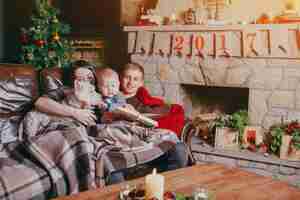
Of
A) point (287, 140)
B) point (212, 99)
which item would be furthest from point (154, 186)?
point (212, 99)

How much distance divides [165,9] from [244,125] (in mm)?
1322

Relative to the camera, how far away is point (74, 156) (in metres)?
2.34

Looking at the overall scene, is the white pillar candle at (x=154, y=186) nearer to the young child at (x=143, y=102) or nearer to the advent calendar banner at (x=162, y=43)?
the young child at (x=143, y=102)

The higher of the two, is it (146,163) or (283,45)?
(283,45)

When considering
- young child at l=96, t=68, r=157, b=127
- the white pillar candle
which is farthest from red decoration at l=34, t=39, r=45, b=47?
the white pillar candle

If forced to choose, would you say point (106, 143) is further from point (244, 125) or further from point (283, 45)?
point (283, 45)

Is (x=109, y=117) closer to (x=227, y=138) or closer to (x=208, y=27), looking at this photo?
(x=227, y=138)

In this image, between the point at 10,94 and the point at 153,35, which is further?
the point at 153,35

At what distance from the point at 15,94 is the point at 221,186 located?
59.5 inches

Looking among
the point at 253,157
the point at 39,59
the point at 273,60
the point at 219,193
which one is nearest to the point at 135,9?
the point at 39,59

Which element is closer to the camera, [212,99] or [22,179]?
[22,179]

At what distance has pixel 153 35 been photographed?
3906 mm

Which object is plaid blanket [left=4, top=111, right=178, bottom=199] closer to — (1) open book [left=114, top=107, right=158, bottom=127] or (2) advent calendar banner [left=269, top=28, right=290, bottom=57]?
(1) open book [left=114, top=107, right=158, bottom=127]

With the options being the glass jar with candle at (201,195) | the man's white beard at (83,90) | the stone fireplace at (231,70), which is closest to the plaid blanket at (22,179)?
the man's white beard at (83,90)
